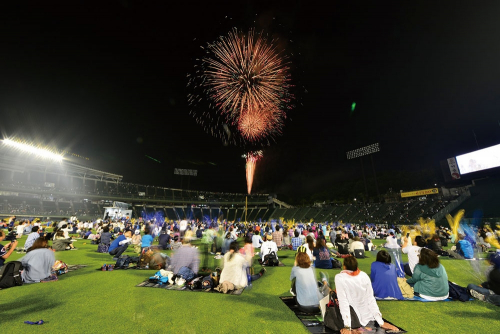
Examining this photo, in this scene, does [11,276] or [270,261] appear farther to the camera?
[270,261]

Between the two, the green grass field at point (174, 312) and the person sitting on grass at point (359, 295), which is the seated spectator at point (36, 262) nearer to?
the green grass field at point (174, 312)

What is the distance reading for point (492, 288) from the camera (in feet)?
17.2

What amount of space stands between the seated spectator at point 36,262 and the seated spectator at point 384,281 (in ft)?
32.4

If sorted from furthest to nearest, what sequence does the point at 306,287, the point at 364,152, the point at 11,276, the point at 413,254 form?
1. the point at 364,152
2. the point at 413,254
3. the point at 11,276
4. the point at 306,287

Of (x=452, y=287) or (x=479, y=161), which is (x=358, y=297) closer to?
(x=452, y=287)

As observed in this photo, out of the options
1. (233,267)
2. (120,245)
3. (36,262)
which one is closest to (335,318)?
(233,267)

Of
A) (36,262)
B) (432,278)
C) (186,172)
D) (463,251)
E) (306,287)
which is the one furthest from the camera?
(186,172)

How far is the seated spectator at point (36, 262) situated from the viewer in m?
6.67

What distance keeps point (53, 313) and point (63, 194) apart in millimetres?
52317

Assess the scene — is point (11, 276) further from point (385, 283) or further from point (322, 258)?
point (322, 258)

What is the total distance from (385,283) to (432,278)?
46.1 inches

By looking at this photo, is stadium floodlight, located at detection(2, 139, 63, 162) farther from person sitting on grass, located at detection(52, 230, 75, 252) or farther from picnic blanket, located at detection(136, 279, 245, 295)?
picnic blanket, located at detection(136, 279, 245, 295)

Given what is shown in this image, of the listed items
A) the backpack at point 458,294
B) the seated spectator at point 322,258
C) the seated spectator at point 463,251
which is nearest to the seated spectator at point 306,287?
the backpack at point 458,294

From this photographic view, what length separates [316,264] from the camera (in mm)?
9648
